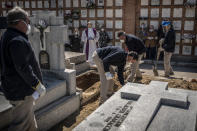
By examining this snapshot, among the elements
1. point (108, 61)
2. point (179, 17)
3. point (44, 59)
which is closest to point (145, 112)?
point (108, 61)

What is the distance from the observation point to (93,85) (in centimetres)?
653

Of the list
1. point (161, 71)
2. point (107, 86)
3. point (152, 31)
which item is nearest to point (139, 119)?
point (107, 86)

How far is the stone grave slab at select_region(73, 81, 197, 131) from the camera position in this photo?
2.82 metres

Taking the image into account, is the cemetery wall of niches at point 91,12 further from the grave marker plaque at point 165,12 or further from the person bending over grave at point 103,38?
the grave marker plaque at point 165,12

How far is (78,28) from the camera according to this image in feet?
38.0

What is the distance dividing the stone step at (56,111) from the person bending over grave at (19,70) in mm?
879

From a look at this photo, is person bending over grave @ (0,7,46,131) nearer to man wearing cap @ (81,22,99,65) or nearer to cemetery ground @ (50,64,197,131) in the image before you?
cemetery ground @ (50,64,197,131)

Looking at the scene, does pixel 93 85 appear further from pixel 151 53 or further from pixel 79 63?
pixel 151 53

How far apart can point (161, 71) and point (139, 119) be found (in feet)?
18.0

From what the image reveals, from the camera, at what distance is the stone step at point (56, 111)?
3957 mm

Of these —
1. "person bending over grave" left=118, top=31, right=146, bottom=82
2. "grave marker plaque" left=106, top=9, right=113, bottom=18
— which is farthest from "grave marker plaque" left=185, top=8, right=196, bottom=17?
"person bending over grave" left=118, top=31, right=146, bottom=82

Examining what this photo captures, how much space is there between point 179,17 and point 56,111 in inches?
281

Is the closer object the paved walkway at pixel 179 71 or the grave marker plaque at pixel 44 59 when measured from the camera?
the grave marker plaque at pixel 44 59

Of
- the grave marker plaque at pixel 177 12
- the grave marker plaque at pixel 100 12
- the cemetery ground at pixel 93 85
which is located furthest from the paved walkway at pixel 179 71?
the grave marker plaque at pixel 100 12
